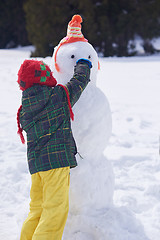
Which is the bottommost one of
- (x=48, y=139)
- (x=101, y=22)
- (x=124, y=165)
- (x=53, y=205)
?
(x=124, y=165)

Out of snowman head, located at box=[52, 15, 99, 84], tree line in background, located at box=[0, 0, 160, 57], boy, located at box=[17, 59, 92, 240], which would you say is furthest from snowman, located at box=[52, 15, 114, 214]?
tree line in background, located at box=[0, 0, 160, 57]

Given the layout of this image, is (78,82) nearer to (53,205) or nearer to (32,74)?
(32,74)

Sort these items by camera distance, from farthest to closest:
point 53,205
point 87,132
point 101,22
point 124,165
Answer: point 101,22
point 124,165
point 87,132
point 53,205

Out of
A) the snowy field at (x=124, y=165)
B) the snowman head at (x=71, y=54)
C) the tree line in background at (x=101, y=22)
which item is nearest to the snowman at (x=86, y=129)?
the snowman head at (x=71, y=54)

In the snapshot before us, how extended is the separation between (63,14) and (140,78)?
5.45 m

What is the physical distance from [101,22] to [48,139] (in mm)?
9802

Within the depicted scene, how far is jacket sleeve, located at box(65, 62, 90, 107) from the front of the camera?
158cm

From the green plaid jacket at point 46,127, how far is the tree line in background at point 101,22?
31.2 ft

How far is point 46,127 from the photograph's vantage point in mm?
1527

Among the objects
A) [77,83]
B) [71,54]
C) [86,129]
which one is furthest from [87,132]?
[71,54]

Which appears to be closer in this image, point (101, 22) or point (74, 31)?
point (74, 31)

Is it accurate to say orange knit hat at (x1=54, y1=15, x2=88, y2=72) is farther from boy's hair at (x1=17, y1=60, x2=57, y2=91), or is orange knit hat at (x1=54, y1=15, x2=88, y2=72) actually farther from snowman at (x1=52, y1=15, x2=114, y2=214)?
boy's hair at (x1=17, y1=60, x2=57, y2=91)

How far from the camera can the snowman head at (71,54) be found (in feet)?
6.07

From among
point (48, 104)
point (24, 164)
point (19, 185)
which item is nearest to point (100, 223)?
A: point (48, 104)
